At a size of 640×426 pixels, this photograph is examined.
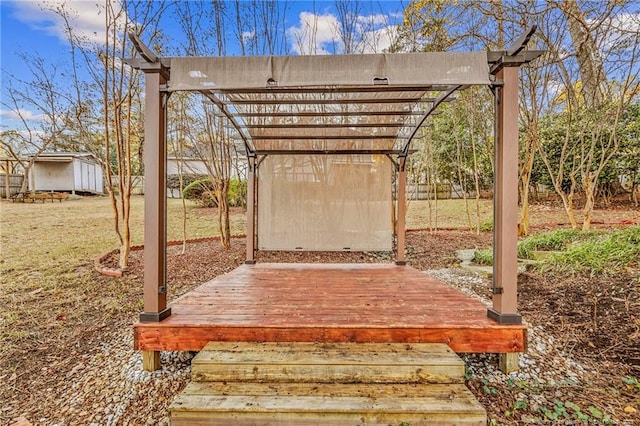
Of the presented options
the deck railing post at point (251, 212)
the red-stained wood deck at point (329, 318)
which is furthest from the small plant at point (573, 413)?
the deck railing post at point (251, 212)

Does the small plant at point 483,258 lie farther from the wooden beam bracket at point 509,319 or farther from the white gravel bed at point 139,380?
the wooden beam bracket at point 509,319

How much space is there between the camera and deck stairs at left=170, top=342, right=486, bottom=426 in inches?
72.2

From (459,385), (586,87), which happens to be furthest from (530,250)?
(459,385)

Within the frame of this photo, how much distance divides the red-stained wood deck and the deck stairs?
0.08 m

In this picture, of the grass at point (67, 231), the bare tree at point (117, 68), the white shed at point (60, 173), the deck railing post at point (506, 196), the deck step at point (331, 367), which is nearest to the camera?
the deck step at point (331, 367)

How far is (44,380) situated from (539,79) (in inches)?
315

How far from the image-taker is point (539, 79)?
6.33 metres

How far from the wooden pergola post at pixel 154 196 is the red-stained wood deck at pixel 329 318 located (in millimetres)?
145

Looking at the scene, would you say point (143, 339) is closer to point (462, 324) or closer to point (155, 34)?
point (462, 324)

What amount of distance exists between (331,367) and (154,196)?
1705 millimetres

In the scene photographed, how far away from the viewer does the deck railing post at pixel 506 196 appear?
2406 millimetres

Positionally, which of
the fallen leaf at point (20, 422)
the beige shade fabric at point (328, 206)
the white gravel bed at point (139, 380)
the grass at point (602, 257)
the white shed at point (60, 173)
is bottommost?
the fallen leaf at point (20, 422)

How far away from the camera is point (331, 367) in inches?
83.5

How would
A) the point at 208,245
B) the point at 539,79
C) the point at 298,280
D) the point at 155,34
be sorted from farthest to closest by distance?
the point at 208,245 < the point at 539,79 < the point at 155,34 < the point at 298,280
